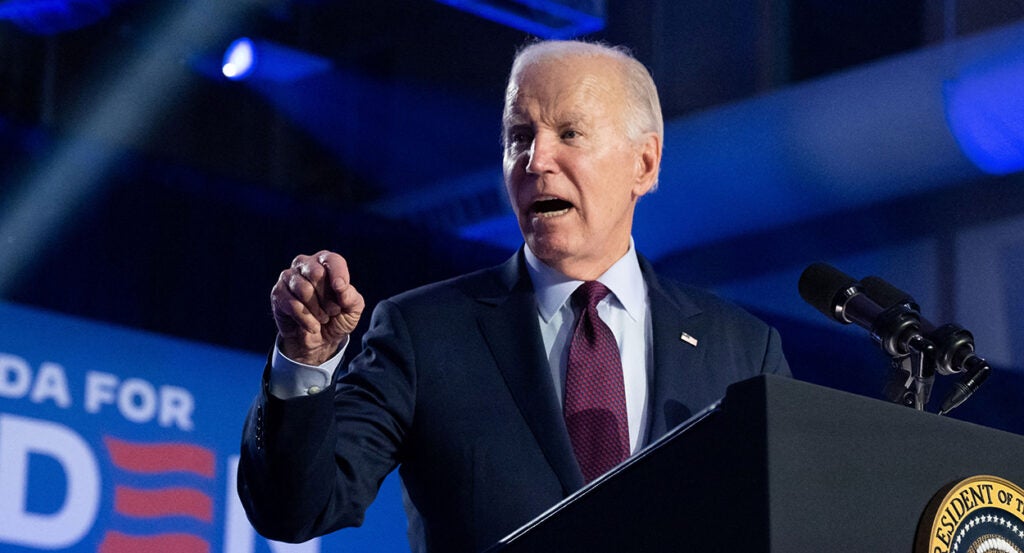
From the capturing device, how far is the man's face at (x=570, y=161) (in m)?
1.99

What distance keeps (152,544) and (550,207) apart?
5.60 ft

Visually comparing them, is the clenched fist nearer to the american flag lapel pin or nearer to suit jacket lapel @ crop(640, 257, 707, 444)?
suit jacket lapel @ crop(640, 257, 707, 444)

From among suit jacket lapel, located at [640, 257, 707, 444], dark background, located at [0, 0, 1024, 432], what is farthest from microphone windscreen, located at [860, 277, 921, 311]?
dark background, located at [0, 0, 1024, 432]

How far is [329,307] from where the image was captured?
1396 mm

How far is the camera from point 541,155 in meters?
1.97

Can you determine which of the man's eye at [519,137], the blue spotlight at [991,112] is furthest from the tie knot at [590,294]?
the blue spotlight at [991,112]

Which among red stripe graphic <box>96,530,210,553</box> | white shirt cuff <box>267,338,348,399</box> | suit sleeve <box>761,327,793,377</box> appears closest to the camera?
white shirt cuff <box>267,338,348,399</box>

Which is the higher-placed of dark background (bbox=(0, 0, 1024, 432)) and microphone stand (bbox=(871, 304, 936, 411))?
dark background (bbox=(0, 0, 1024, 432))

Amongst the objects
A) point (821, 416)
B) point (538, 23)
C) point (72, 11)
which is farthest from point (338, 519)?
point (538, 23)

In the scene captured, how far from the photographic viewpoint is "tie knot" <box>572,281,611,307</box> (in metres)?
1.98

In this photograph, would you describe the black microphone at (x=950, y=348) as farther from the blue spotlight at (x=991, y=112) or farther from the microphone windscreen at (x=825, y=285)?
the blue spotlight at (x=991, y=112)

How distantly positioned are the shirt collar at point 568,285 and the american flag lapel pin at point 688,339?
0.28ft

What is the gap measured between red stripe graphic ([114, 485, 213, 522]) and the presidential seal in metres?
2.41

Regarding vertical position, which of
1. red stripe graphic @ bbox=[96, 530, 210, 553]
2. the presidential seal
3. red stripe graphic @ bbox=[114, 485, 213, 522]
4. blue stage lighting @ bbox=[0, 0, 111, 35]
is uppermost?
blue stage lighting @ bbox=[0, 0, 111, 35]
